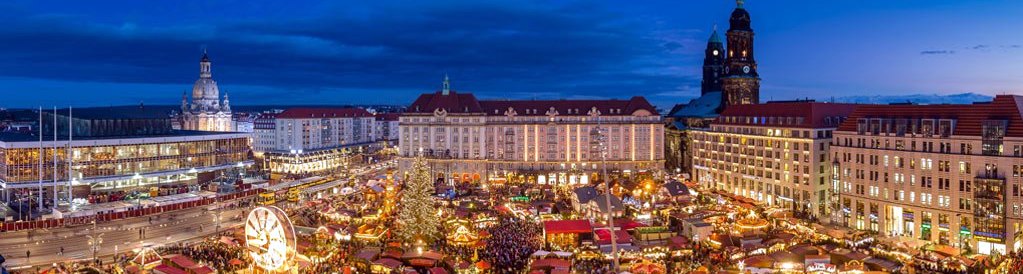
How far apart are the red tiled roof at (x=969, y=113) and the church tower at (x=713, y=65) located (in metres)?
62.1

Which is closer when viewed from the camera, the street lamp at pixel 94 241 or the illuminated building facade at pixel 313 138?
the street lamp at pixel 94 241

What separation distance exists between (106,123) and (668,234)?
243ft

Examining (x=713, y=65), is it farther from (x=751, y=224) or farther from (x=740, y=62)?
(x=751, y=224)

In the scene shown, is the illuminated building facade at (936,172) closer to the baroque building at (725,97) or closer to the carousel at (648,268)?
the carousel at (648,268)

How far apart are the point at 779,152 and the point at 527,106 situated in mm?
35694

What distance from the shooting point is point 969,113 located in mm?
53406

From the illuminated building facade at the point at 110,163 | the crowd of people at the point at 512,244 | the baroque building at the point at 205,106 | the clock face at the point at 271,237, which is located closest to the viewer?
the clock face at the point at 271,237

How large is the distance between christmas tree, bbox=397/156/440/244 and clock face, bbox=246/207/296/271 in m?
16.0

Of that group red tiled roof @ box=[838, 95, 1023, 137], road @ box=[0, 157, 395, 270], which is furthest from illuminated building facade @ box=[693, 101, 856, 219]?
road @ box=[0, 157, 395, 270]

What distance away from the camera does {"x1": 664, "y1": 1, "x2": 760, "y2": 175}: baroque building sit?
327 ft

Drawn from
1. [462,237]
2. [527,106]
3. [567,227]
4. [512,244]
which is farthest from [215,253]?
[527,106]

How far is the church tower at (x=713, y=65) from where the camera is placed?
12300 cm

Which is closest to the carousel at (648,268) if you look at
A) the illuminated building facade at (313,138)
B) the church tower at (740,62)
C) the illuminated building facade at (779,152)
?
the illuminated building facade at (779,152)

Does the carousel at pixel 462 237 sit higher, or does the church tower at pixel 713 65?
the church tower at pixel 713 65
